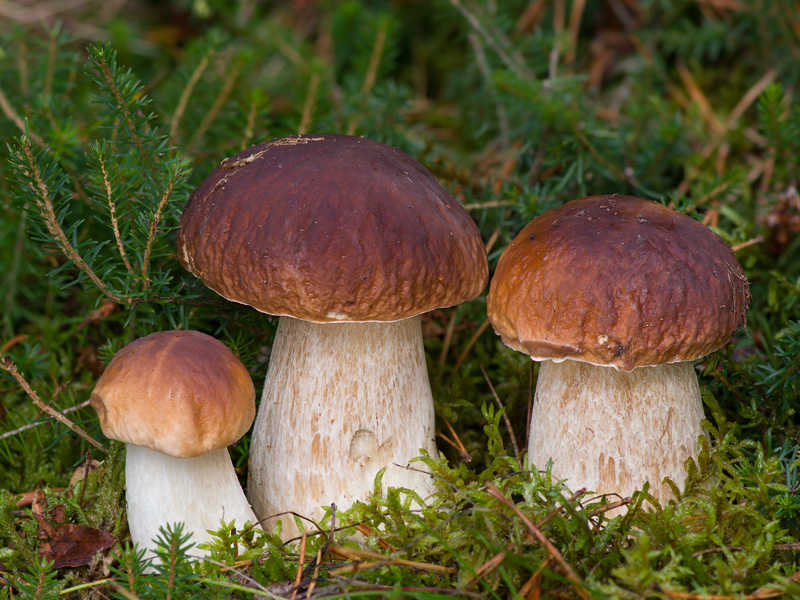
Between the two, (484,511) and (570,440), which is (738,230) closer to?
(570,440)

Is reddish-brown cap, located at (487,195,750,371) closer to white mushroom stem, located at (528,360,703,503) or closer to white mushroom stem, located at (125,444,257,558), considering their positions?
white mushroom stem, located at (528,360,703,503)

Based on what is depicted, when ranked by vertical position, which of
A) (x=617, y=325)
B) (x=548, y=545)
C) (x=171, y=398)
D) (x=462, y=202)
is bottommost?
(x=548, y=545)

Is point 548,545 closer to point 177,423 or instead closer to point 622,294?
point 622,294

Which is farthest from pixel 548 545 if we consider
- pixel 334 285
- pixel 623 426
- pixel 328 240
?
pixel 328 240

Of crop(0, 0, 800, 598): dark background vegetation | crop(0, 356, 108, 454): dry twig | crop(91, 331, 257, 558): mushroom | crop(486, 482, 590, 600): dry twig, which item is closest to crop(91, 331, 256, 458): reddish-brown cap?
crop(91, 331, 257, 558): mushroom

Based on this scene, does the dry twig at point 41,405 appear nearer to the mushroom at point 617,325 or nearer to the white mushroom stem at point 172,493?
the white mushroom stem at point 172,493
